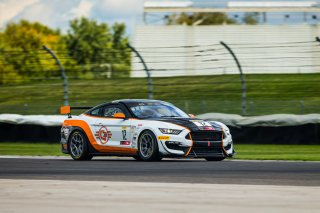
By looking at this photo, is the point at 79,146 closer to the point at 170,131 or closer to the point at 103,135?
the point at 103,135

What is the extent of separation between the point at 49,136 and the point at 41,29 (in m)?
104

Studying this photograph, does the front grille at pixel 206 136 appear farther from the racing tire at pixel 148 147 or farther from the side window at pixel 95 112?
the side window at pixel 95 112

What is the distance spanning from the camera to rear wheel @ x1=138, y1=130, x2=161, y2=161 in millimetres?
15812

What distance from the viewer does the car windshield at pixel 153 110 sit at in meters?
16.6

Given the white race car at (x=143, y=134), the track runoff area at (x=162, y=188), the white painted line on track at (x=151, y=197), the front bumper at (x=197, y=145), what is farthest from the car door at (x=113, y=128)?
the white painted line on track at (x=151, y=197)

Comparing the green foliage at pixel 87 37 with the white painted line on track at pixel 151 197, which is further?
the green foliage at pixel 87 37

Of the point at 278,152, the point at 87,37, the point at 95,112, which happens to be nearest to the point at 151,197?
the point at 95,112

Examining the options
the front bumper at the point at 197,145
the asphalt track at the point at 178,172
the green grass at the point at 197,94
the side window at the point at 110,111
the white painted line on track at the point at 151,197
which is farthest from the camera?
the green grass at the point at 197,94

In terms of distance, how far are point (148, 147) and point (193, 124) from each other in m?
0.92

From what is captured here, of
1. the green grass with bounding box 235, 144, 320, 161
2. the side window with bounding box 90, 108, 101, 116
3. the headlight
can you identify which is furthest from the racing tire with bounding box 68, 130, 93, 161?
the green grass with bounding box 235, 144, 320, 161

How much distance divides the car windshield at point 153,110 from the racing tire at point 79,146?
3.96ft

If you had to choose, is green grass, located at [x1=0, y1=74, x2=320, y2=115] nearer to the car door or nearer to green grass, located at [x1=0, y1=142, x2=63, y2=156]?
green grass, located at [x1=0, y1=142, x2=63, y2=156]

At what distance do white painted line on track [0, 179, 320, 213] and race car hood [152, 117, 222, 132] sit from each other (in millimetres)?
5256

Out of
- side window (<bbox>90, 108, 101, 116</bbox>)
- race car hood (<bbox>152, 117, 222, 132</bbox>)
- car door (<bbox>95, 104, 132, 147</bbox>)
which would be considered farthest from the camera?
side window (<bbox>90, 108, 101, 116</bbox>)
